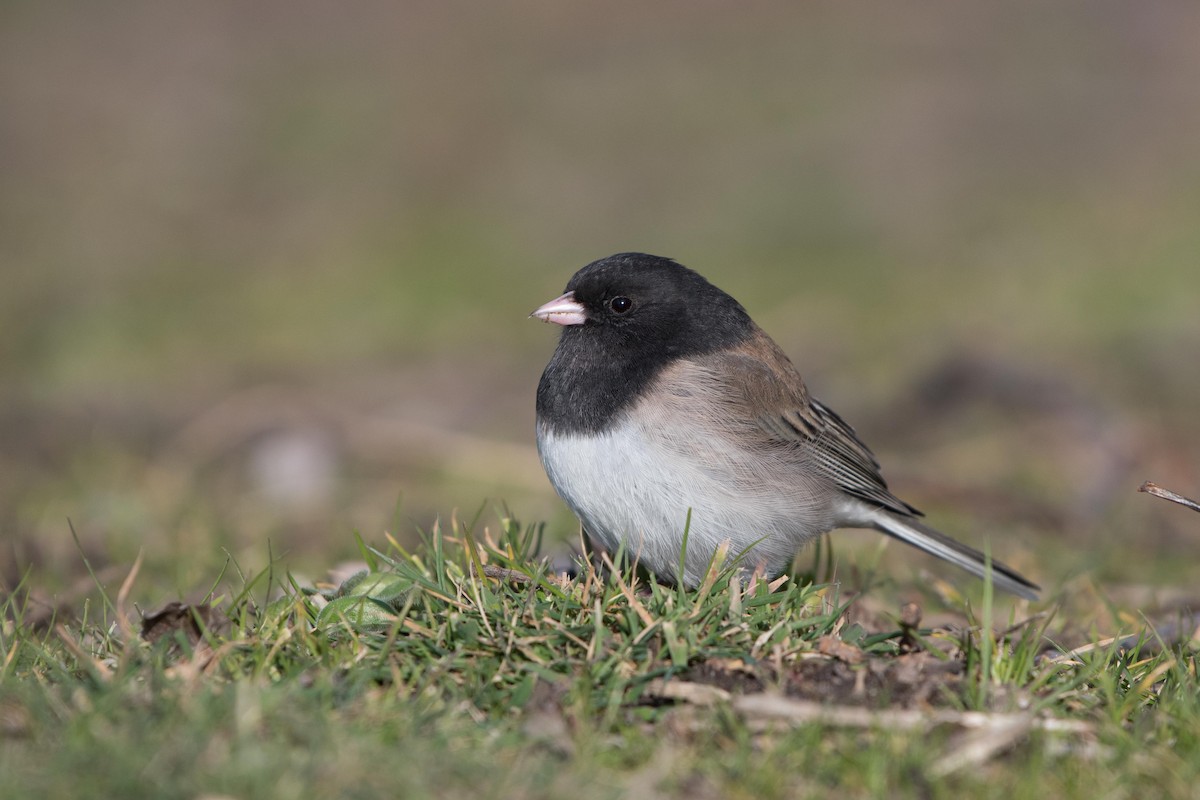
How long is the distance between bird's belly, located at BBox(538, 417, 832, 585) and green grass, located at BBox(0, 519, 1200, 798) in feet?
0.90

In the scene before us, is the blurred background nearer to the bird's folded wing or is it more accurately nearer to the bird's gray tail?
the bird's gray tail

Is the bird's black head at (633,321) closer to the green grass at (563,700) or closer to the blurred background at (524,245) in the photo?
the blurred background at (524,245)

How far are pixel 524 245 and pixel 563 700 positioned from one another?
8307mm

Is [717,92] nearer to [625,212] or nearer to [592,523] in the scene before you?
[625,212]

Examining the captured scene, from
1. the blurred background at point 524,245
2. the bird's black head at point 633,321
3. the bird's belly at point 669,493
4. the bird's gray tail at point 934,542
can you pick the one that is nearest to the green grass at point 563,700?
the bird's belly at point 669,493

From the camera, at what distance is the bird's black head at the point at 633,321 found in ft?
11.9

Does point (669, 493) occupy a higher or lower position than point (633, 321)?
lower

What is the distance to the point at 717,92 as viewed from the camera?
45.1 ft

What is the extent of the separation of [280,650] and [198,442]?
396 centimetres

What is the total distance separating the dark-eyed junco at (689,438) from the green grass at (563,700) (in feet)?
1.09

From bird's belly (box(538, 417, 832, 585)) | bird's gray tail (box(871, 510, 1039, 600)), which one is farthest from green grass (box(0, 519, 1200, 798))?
bird's gray tail (box(871, 510, 1039, 600))

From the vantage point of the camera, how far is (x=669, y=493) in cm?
334

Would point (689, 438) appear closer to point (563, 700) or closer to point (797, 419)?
point (797, 419)

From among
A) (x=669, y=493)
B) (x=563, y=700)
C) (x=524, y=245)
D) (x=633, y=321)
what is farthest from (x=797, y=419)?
(x=524, y=245)
